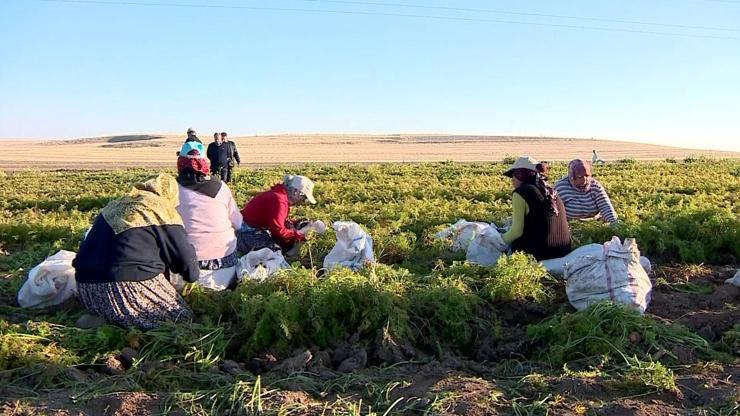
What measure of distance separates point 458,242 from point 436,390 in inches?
141

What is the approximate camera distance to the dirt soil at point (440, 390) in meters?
3.24

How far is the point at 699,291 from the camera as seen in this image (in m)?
5.44

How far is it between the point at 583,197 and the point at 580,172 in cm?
34

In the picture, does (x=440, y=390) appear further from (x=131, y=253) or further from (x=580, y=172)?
(x=580, y=172)

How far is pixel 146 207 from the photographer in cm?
438


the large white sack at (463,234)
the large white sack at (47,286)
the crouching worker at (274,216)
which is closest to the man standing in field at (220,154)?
the crouching worker at (274,216)

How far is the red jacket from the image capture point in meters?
6.26

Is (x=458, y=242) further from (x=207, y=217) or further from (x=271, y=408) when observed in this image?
(x=271, y=408)

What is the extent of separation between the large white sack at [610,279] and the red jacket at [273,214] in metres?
2.75

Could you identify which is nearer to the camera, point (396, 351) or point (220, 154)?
point (396, 351)

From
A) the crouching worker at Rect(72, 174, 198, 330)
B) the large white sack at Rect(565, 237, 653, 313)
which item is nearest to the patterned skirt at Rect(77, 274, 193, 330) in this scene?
the crouching worker at Rect(72, 174, 198, 330)

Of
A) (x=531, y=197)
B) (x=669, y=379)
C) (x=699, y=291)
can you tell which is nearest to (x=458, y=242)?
(x=531, y=197)

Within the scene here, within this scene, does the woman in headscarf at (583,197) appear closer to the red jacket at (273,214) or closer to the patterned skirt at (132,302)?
the red jacket at (273,214)

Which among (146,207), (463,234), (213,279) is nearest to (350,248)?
(213,279)
